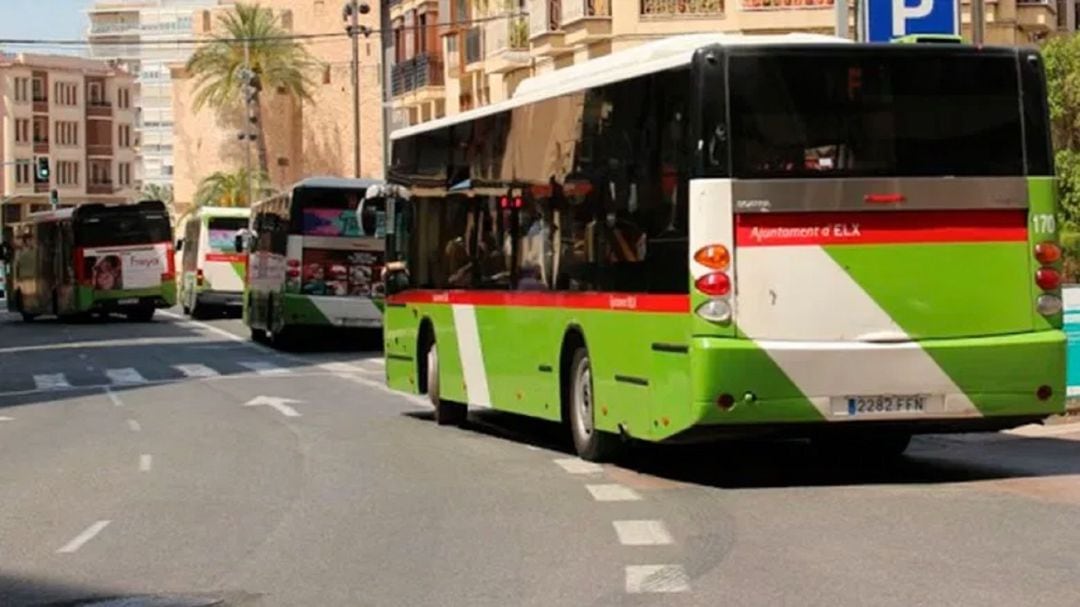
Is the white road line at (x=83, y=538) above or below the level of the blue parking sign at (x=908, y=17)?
below

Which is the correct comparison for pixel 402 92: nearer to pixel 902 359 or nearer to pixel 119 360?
pixel 119 360

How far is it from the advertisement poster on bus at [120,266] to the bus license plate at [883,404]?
5137 centimetres

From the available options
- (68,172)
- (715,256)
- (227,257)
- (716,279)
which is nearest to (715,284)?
(716,279)

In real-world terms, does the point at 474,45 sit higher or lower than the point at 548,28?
higher

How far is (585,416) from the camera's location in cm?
1878

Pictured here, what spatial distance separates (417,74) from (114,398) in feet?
171

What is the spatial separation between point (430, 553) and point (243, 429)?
1160 cm

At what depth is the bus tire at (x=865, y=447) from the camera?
18.2 meters

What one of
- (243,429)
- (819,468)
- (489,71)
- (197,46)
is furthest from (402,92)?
(819,468)

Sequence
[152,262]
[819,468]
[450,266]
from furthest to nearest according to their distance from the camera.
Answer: [152,262] → [450,266] → [819,468]

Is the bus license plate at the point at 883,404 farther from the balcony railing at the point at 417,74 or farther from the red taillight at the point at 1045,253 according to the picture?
the balcony railing at the point at 417,74

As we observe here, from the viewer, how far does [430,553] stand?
42.6ft

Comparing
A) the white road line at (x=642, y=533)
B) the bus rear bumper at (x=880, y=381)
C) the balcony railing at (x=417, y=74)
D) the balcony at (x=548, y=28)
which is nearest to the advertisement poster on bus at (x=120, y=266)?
the balcony at (x=548, y=28)

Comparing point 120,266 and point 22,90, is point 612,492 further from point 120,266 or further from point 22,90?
point 22,90
